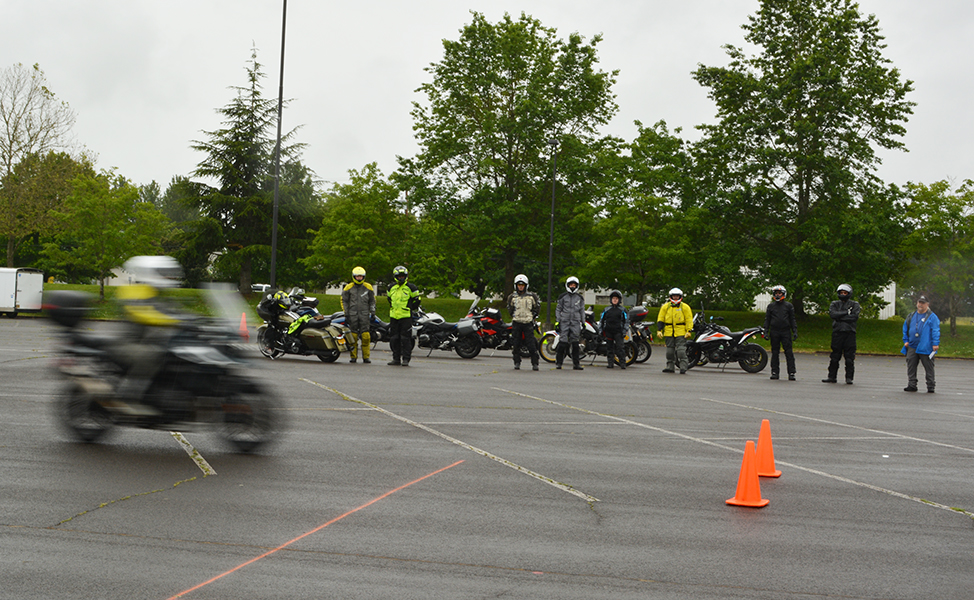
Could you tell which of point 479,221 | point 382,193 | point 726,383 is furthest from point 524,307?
point 382,193

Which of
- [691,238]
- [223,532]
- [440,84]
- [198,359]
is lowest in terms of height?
[223,532]

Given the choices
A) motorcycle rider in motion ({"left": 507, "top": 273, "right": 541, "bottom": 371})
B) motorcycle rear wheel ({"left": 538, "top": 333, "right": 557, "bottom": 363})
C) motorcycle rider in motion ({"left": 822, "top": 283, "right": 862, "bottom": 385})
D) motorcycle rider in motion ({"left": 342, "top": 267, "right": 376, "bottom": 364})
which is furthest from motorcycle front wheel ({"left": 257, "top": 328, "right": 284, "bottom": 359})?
motorcycle rider in motion ({"left": 822, "top": 283, "right": 862, "bottom": 385})

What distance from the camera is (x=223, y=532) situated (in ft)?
16.7

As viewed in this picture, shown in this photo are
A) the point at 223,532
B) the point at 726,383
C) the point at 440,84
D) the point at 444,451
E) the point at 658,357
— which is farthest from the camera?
the point at 440,84

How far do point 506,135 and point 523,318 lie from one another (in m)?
25.4

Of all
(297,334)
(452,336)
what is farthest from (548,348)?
(297,334)

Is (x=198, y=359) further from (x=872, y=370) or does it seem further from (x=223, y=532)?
(x=872, y=370)

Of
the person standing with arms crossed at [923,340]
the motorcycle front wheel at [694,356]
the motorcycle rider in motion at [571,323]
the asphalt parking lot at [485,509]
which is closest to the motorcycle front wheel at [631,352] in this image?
the motorcycle front wheel at [694,356]

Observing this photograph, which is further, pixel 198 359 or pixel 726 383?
pixel 726 383

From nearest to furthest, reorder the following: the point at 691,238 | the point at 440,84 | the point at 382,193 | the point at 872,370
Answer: the point at 872,370, the point at 691,238, the point at 440,84, the point at 382,193

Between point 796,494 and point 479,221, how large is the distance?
35.0m

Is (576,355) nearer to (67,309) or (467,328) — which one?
(467,328)

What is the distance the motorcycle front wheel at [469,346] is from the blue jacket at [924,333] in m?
9.77

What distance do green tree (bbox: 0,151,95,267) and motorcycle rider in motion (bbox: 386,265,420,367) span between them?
34770mm
